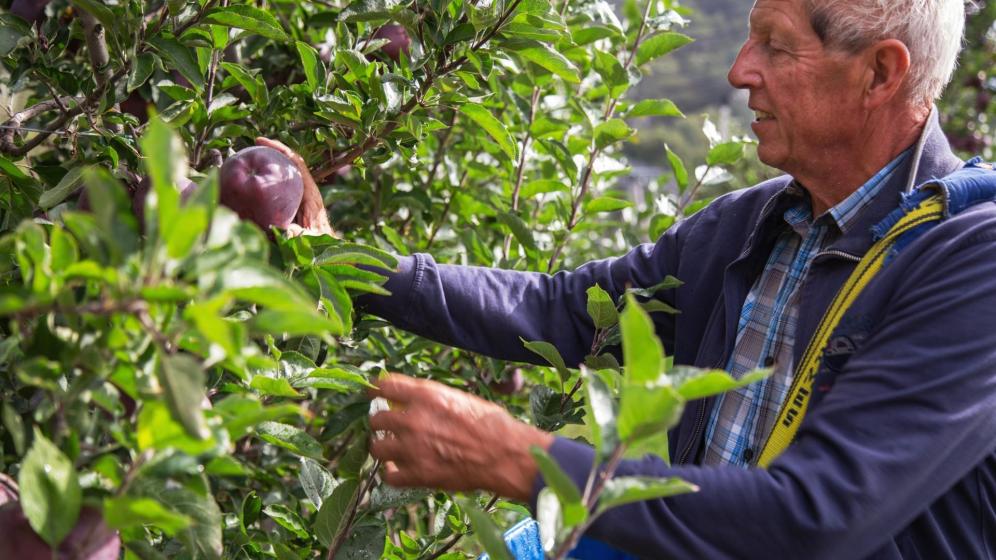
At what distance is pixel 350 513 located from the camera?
1.40m

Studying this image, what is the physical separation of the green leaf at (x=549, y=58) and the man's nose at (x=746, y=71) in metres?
0.26

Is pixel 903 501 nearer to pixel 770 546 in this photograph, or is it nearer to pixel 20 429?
pixel 770 546

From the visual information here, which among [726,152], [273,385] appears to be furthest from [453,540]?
[726,152]

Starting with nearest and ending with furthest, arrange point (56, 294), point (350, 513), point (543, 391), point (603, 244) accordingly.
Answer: point (56, 294) < point (350, 513) < point (543, 391) < point (603, 244)

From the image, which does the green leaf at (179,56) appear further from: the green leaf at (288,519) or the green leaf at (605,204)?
the green leaf at (605,204)

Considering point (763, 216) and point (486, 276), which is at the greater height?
point (763, 216)

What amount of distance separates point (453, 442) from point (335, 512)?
0.31 m

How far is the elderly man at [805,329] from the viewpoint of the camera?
1.18 meters

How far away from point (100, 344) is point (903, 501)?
2.99 ft

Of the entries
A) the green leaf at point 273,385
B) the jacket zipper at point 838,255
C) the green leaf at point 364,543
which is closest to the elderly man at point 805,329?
the jacket zipper at point 838,255

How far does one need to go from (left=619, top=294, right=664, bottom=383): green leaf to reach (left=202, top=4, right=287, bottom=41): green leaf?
825mm

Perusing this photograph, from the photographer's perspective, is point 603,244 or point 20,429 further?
point 603,244

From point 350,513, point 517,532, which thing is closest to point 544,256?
point 517,532

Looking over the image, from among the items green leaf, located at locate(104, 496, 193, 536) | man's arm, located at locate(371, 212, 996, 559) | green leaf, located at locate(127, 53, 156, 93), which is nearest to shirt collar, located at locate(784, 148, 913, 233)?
man's arm, located at locate(371, 212, 996, 559)
